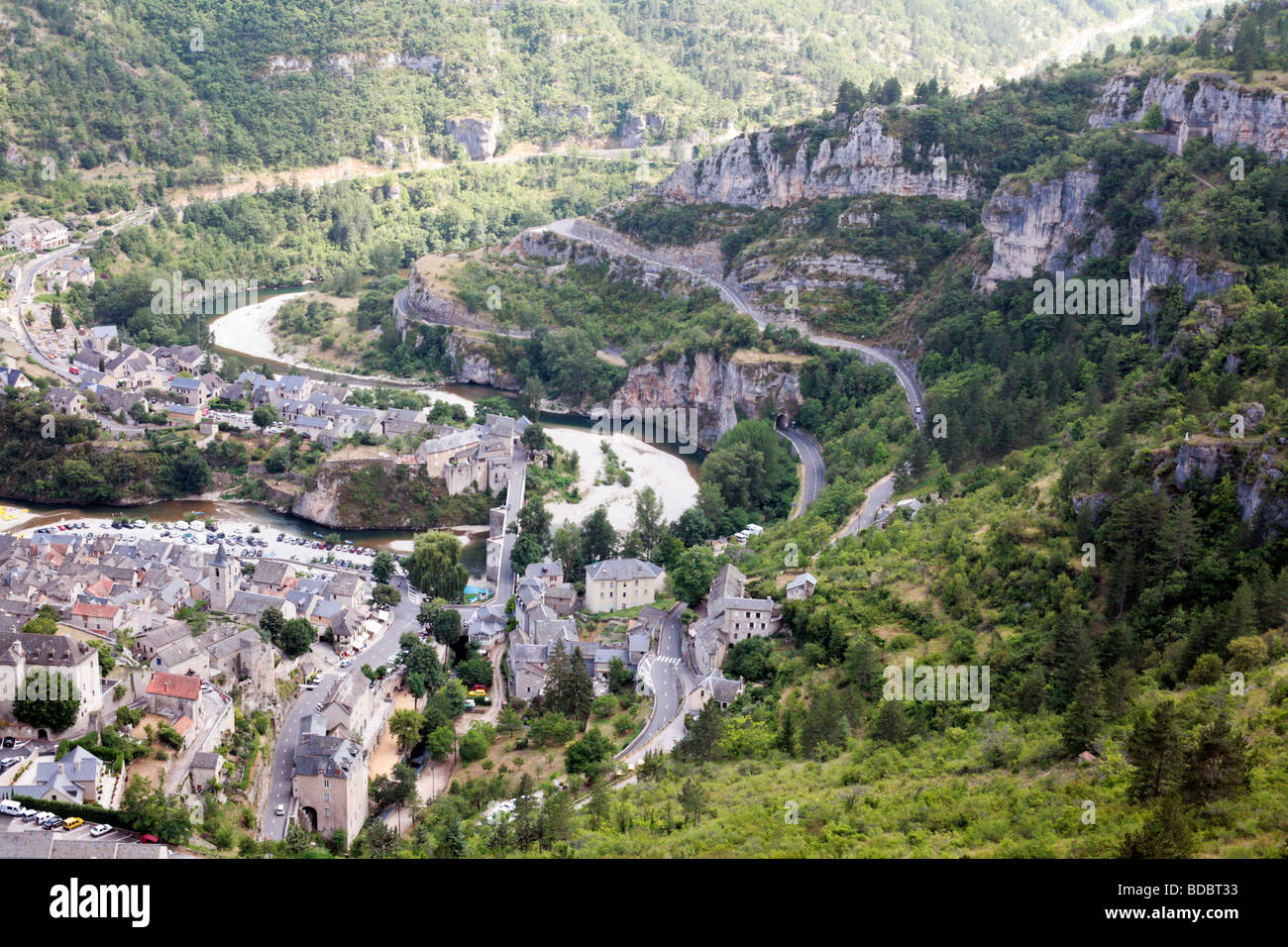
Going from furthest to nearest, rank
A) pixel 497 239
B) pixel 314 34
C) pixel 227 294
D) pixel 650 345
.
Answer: pixel 314 34 < pixel 497 239 < pixel 227 294 < pixel 650 345

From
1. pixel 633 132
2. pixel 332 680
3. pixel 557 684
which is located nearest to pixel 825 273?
pixel 557 684

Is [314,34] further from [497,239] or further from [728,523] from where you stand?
[728,523]

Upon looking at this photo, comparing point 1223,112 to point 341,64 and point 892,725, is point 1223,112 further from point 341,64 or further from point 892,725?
point 341,64

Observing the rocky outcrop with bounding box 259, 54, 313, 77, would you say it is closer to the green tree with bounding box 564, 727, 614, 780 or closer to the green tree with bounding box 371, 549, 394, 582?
the green tree with bounding box 371, 549, 394, 582

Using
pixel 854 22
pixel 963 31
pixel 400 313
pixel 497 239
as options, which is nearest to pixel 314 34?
pixel 497 239

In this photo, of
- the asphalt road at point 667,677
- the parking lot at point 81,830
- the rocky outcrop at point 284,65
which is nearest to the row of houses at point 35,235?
the rocky outcrop at point 284,65

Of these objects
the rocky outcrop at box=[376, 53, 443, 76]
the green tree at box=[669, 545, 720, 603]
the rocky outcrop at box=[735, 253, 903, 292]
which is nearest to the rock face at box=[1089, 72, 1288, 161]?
the rocky outcrop at box=[735, 253, 903, 292]

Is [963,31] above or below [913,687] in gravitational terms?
above
